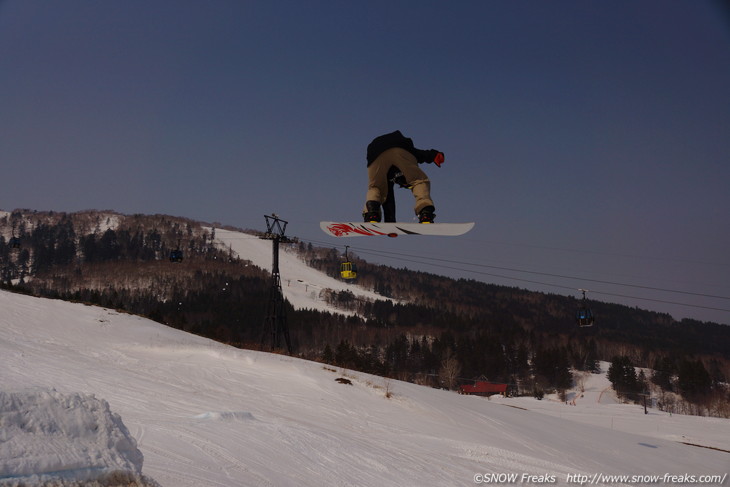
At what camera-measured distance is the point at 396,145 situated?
4.84 m

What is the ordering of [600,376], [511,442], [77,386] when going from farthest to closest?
[600,376]
[511,442]
[77,386]

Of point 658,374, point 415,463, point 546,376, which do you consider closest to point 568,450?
point 415,463

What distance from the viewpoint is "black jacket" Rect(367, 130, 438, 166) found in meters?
4.86

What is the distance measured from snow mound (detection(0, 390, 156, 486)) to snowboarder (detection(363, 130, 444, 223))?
293 cm

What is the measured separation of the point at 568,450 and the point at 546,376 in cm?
10830

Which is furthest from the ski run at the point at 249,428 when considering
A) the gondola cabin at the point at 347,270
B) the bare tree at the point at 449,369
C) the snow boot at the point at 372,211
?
the bare tree at the point at 449,369

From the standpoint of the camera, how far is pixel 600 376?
405 feet

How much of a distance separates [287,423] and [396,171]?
27.2 feet

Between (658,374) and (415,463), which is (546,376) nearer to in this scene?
(658,374)

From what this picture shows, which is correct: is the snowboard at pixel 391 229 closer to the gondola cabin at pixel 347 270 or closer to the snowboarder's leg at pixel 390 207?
the snowboarder's leg at pixel 390 207

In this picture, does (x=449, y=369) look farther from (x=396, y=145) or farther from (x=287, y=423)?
(x=396, y=145)

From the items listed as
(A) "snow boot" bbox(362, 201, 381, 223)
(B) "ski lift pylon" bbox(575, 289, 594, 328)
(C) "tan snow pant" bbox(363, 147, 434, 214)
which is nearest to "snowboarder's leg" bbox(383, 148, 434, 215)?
(C) "tan snow pant" bbox(363, 147, 434, 214)

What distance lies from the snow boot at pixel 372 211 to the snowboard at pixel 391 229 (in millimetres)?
250

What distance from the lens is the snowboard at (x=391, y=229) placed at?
5430 mm
